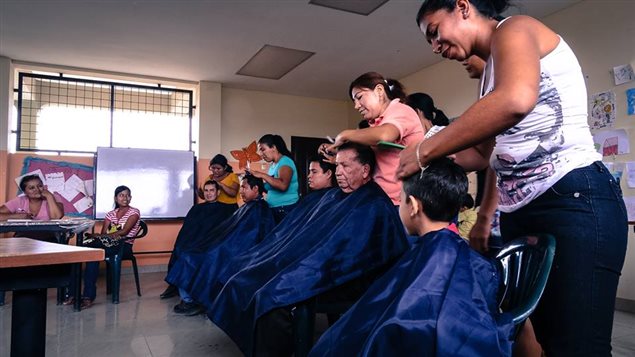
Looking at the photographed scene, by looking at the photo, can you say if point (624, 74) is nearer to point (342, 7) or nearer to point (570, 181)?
point (342, 7)

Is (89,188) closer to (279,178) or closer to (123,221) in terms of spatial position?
(123,221)

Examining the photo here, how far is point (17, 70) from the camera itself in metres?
5.11

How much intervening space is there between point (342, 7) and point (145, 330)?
2.88m

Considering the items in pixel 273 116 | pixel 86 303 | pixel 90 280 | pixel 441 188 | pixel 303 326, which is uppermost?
pixel 273 116

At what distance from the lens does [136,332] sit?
2.70m

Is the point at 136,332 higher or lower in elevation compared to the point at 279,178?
lower


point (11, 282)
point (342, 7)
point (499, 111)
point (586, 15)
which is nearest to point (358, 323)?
point (499, 111)

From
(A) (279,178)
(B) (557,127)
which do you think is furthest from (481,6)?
(A) (279,178)

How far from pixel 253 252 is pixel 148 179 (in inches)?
146

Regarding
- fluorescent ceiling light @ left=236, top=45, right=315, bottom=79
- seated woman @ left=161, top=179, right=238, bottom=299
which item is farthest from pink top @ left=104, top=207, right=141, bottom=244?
fluorescent ceiling light @ left=236, top=45, right=315, bottom=79

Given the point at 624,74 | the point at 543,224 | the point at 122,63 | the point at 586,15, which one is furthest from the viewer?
the point at 122,63

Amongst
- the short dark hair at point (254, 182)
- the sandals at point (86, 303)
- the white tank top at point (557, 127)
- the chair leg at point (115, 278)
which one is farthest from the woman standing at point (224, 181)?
the white tank top at point (557, 127)

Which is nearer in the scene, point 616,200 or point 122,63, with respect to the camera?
point 616,200

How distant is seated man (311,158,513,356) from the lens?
87cm
